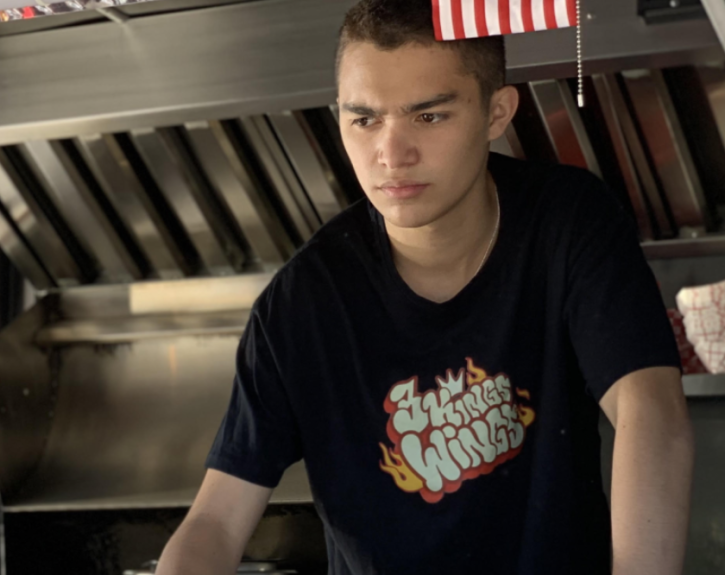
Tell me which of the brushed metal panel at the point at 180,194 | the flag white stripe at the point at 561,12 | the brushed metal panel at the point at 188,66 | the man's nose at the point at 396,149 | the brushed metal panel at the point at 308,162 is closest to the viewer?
the flag white stripe at the point at 561,12

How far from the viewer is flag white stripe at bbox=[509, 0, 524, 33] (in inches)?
42.3

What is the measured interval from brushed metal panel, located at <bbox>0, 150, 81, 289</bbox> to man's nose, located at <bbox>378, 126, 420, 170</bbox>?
4.09 feet

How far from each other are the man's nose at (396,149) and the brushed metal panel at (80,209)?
3.75 feet

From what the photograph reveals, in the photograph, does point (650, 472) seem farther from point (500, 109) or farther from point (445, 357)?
point (500, 109)

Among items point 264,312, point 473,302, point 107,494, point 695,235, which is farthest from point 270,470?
point 695,235

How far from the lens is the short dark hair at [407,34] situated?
1183 millimetres

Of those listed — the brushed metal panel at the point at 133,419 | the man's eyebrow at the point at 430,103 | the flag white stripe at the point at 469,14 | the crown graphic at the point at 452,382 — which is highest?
the flag white stripe at the point at 469,14

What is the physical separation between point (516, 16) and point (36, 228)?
1.47 metres

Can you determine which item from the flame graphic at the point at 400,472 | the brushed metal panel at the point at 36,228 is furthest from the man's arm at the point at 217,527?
the brushed metal panel at the point at 36,228

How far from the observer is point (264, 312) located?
132cm

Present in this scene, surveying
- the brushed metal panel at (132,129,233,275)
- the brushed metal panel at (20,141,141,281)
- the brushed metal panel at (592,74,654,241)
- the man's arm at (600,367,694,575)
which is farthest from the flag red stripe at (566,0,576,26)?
the brushed metal panel at (20,141,141,281)

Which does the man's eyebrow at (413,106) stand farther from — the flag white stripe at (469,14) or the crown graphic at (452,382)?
the crown graphic at (452,382)

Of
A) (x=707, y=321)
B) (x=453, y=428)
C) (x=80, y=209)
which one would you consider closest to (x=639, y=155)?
(x=707, y=321)

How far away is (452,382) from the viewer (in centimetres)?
124
